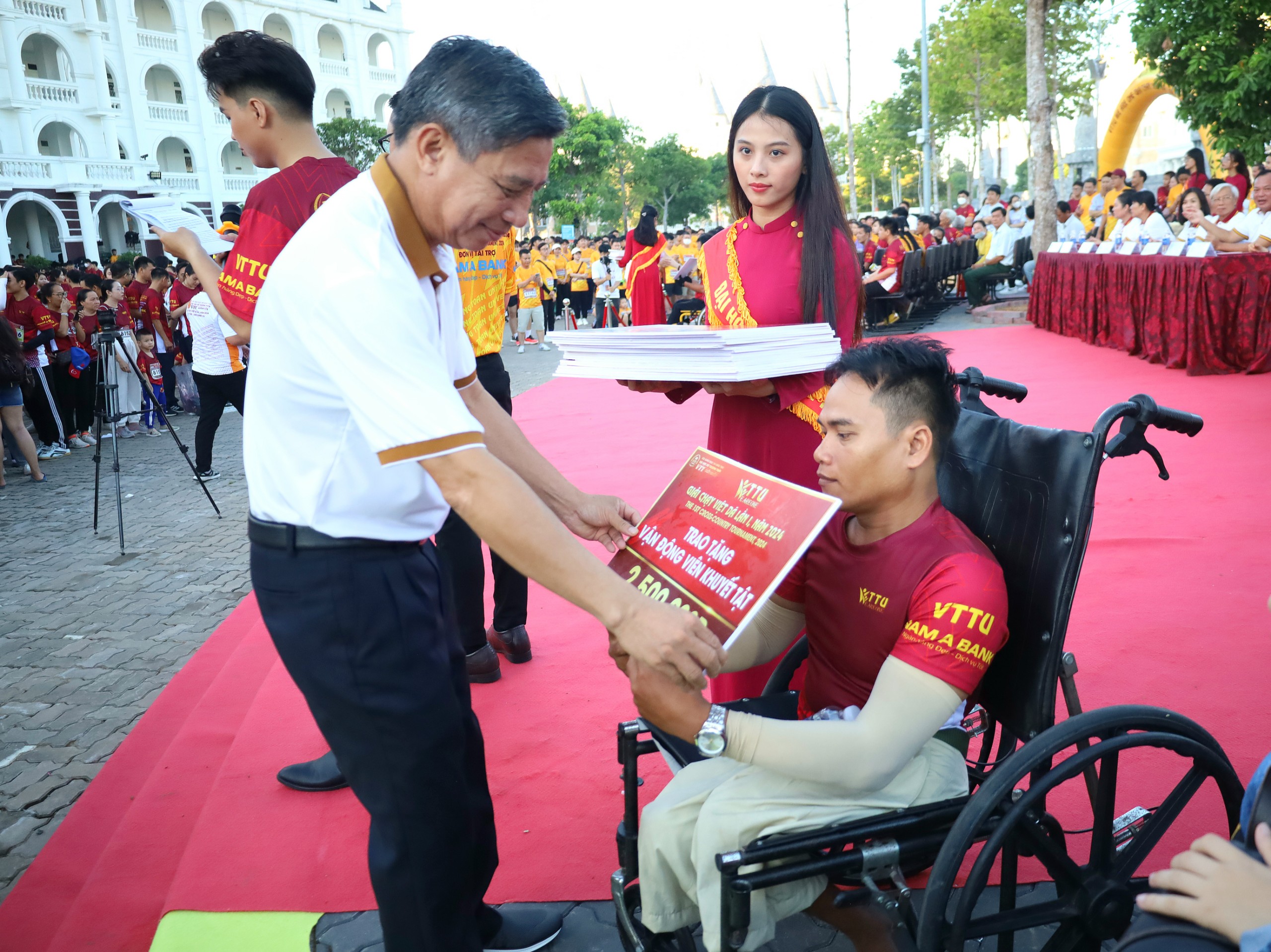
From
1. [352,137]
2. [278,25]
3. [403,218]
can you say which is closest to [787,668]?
[403,218]

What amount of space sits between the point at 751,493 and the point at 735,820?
0.55 metres

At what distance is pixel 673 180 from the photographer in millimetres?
56188

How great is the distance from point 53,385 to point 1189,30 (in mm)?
13529

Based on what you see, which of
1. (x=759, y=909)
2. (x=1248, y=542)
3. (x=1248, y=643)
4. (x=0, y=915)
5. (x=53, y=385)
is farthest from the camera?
(x=53, y=385)

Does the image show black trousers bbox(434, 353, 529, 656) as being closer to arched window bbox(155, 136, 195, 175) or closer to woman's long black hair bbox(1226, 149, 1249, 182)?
woman's long black hair bbox(1226, 149, 1249, 182)

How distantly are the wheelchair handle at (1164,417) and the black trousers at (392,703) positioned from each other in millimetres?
1296

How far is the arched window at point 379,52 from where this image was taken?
46.8m

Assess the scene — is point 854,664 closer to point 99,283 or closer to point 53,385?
point 53,385

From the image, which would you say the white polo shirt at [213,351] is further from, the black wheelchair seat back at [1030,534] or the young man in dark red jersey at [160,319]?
the black wheelchair seat back at [1030,534]

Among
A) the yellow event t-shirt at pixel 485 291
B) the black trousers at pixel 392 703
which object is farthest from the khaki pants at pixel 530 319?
the black trousers at pixel 392 703

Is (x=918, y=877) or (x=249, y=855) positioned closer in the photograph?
(x=918, y=877)

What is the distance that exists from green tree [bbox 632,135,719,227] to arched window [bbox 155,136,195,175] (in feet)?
83.1

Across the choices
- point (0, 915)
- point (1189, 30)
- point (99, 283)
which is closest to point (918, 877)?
point (0, 915)

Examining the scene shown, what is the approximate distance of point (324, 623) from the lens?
5.19 feet
